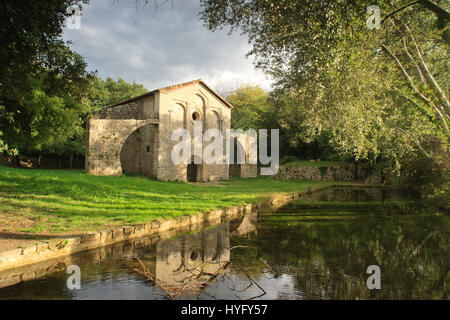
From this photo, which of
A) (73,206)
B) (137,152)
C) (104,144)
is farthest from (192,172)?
(73,206)

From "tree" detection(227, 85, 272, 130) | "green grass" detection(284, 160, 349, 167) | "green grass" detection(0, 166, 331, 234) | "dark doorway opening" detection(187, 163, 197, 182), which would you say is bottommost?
"green grass" detection(0, 166, 331, 234)

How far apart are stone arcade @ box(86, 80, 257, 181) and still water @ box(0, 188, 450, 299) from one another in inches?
526

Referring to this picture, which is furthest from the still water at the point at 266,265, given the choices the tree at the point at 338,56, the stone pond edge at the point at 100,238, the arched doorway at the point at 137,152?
the arched doorway at the point at 137,152

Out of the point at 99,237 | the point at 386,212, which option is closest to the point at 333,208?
the point at 386,212

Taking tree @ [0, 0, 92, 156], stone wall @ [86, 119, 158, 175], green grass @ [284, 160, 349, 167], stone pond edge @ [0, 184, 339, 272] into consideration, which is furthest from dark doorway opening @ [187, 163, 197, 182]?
tree @ [0, 0, 92, 156]

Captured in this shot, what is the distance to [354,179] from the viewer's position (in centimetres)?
3069

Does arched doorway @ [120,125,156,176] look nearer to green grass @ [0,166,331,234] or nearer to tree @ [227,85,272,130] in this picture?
green grass @ [0,166,331,234]

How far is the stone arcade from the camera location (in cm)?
1994

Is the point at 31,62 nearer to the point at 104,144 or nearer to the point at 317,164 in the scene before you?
the point at 104,144

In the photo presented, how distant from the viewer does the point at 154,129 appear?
22844 mm

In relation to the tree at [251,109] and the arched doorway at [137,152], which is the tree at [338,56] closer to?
the arched doorway at [137,152]

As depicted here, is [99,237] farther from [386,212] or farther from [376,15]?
[386,212]

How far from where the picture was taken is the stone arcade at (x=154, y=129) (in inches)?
785

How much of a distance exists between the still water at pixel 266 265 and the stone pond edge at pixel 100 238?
0.32m
